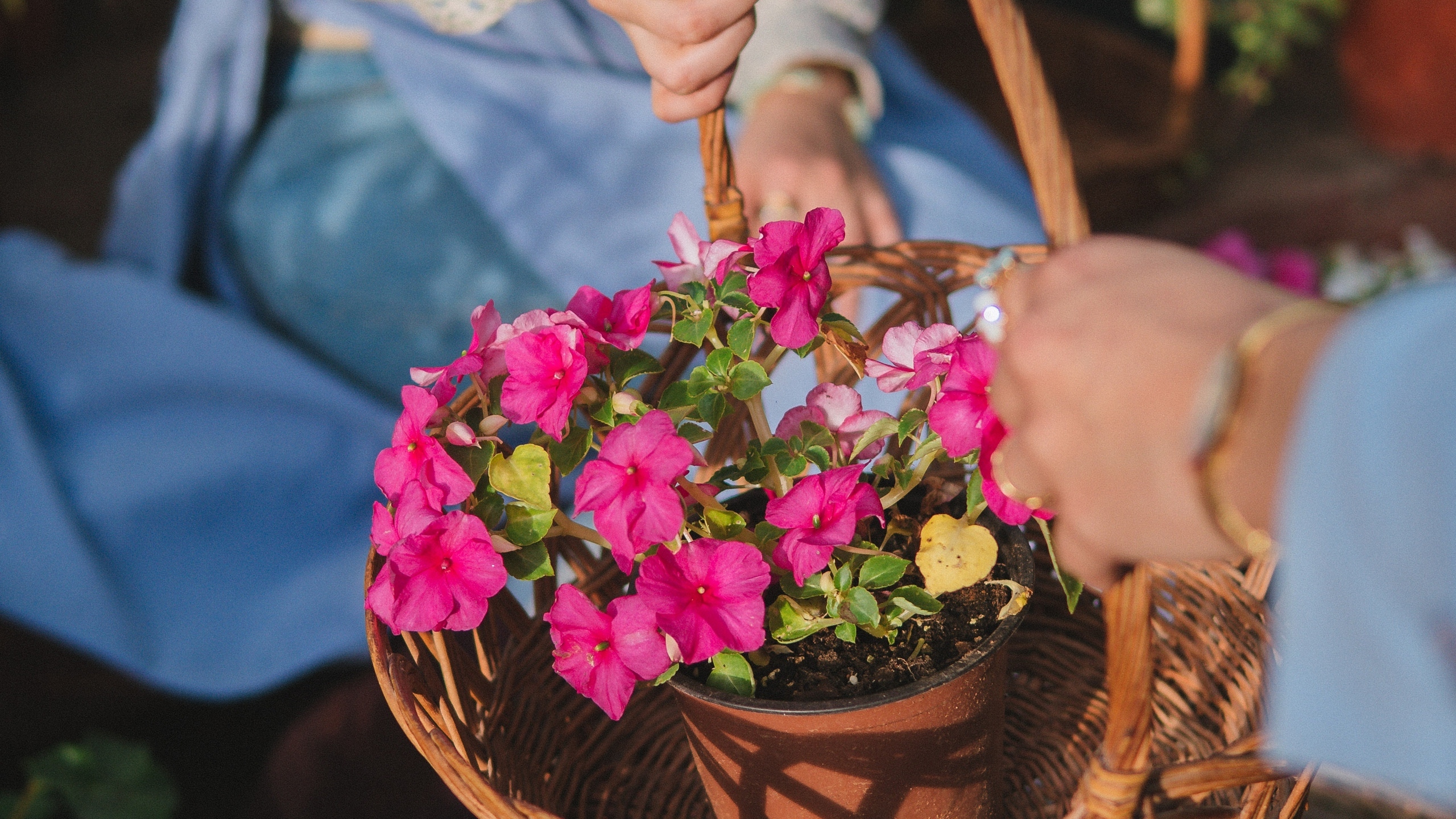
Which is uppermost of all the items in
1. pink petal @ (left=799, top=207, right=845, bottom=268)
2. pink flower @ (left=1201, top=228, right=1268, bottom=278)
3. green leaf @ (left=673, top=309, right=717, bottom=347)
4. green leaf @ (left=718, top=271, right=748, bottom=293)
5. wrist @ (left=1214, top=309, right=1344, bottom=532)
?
wrist @ (left=1214, top=309, right=1344, bottom=532)

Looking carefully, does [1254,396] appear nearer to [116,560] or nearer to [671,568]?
[671,568]

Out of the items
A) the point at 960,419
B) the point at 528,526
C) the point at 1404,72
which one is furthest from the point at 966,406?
the point at 1404,72

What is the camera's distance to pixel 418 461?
0.49 m

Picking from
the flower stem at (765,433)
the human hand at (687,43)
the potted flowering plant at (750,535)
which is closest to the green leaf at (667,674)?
the potted flowering plant at (750,535)

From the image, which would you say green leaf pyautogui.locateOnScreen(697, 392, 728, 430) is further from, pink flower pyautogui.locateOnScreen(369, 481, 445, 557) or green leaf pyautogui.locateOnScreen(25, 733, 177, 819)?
green leaf pyautogui.locateOnScreen(25, 733, 177, 819)

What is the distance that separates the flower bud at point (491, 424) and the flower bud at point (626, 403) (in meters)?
0.06

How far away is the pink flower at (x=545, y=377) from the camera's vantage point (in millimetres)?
479

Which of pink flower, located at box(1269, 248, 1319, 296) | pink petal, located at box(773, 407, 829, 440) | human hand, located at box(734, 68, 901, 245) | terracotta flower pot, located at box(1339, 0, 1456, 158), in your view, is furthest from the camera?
terracotta flower pot, located at box(1339, 0, 1456, 158)

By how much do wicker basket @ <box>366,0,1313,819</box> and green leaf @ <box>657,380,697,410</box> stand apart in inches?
5.7

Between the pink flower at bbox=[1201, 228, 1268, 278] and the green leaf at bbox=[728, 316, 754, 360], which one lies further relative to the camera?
the pink flower at bbox=[1201, 228, 1268, 278]

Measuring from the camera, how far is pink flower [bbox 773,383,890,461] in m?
0.54

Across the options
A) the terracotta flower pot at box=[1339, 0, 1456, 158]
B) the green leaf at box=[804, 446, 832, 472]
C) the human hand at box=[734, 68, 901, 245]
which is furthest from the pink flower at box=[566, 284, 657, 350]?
the terracotta flower pot at box=[1339, 0, 1456, 158]

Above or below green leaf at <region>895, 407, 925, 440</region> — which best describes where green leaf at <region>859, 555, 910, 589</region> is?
below

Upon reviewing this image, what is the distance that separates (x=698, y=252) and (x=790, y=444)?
4.7 inches
